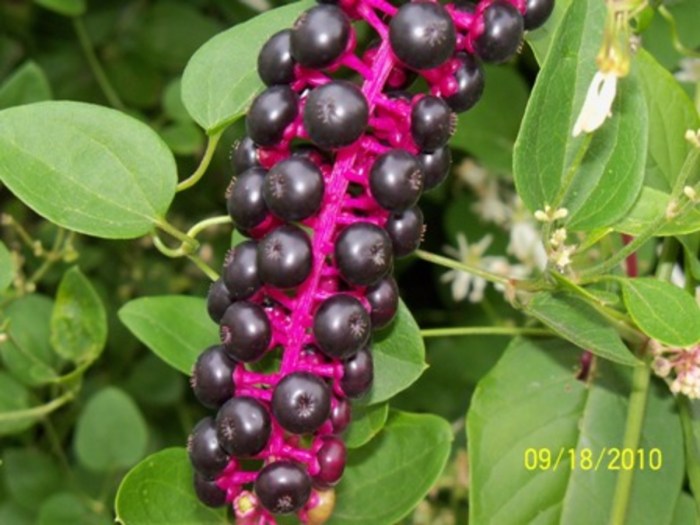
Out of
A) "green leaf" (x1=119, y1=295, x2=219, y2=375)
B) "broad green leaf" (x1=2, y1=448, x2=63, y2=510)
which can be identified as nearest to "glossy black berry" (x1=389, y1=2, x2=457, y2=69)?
"green leaf" (x1=119, y1=295, x2=219, y2=375)

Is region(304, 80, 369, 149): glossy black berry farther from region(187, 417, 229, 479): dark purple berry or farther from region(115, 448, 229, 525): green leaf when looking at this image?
region(115, 448, 229, 525): green leaf

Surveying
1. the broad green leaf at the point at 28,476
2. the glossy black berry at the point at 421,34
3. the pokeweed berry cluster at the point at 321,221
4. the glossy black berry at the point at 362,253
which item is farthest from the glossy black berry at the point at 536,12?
the broad green leaf at the point at 28,476

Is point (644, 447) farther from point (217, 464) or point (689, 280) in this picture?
point (217, 464)

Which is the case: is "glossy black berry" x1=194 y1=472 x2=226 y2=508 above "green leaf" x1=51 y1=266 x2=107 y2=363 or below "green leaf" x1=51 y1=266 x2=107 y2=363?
above

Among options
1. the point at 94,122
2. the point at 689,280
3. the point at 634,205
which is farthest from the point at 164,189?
the point at 689,280

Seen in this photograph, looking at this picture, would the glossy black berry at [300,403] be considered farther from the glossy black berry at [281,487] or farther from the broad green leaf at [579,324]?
the broad green leaf at [579,324]
